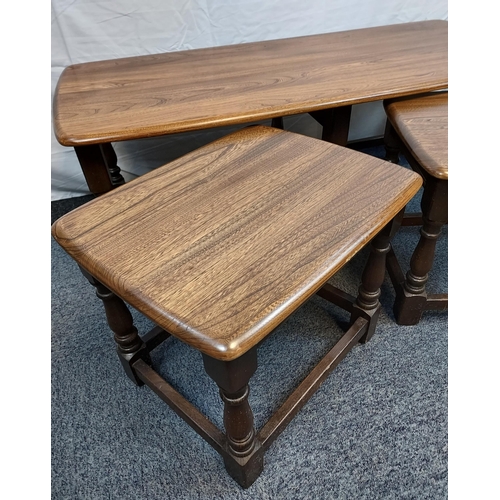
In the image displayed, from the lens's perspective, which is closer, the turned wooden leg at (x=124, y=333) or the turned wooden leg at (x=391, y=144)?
the turned wooden leg at (x=124, y=333)

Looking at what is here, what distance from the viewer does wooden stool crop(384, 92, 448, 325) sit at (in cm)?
75

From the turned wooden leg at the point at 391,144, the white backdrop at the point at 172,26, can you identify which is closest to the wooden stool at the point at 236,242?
the turned wooden leg at the point at 391,144

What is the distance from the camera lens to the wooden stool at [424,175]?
751 mm

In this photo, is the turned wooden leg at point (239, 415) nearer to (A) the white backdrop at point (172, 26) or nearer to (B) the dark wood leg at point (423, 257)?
(B) the dark wood leg at point (423, 257)

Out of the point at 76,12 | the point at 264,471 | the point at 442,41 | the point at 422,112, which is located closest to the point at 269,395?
the point at 264,471

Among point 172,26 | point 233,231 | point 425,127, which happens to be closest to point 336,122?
point 425,127

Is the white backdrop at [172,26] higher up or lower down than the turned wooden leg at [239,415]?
higher up

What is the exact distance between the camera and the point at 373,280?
Answer: 0.88 m

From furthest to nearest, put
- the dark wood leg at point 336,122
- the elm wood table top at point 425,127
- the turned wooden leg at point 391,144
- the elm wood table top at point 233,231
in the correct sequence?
the turned wooden leg at point 391,144, the dark wood leg at point 336,122, the elm wood table top at point 425,127, the elm wood table top at point 233,231

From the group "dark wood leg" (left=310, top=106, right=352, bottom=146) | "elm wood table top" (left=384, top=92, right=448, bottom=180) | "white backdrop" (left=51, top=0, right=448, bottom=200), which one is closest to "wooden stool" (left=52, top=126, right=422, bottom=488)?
"elm wood table top" (left=384, top=92, right=448, bottom=180)

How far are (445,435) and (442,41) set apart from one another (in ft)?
3.19

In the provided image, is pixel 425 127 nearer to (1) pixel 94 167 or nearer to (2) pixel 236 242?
(2) pixel 236 242

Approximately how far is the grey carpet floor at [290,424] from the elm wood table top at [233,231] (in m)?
0.47

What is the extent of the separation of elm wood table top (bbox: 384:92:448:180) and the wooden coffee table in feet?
0.14
